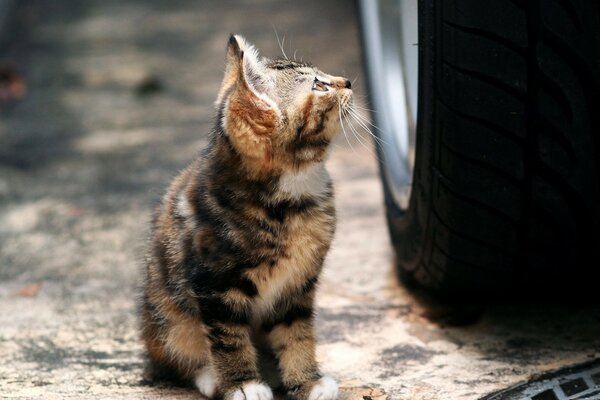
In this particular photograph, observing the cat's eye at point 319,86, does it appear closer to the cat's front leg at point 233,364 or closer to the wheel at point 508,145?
the wheel at point 508,145

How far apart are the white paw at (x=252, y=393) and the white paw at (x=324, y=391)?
0.11 meters

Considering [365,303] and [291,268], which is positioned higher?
[291,268]

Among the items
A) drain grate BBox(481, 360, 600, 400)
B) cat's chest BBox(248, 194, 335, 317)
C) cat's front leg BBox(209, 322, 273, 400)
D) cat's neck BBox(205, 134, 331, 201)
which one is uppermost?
cat's neck BBox(205, 134, 331, 201)

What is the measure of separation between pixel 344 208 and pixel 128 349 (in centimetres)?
138

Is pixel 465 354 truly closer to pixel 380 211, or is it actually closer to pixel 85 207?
pixel 380 211

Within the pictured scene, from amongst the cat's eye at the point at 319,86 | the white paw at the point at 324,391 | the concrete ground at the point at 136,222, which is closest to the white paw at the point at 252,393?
the white paw at the point at 324,391

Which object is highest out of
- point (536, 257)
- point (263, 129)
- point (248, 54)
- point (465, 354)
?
point (248, 54)

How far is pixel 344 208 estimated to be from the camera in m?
3.98

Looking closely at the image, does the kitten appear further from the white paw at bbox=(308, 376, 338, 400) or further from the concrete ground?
the concrete ground

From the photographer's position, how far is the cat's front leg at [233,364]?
238cm

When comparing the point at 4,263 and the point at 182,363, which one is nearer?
the point at 182,363

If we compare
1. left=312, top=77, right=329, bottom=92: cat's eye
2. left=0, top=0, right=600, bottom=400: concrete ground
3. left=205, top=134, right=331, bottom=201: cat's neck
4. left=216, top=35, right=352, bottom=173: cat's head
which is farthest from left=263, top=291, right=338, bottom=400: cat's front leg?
left=312, top=77, right=329, bottom=92: cat's eye

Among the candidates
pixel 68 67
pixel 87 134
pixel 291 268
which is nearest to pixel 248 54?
pixel 291 268

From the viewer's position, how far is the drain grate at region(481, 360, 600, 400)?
2.38 m
